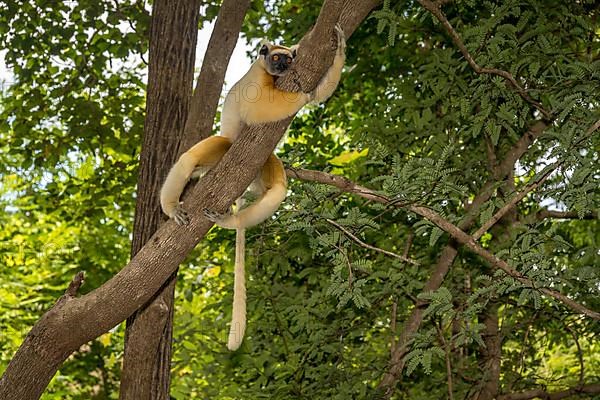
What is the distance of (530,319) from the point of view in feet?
21.5

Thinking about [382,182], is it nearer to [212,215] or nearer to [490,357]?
[490,357]

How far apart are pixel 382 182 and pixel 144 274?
2.63m

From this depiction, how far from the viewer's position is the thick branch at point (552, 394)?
6172mm

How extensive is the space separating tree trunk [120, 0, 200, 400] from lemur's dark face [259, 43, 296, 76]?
4.52 ft

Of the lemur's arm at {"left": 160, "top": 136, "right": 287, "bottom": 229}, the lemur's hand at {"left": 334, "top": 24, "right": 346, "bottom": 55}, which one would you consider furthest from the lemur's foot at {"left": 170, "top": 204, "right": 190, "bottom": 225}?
the lemur's hand at {"left": 334, "top": 24, "right": 346, "bottom": 55}

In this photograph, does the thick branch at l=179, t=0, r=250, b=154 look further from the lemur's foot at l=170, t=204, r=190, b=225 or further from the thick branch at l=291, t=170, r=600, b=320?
the lemur's foot at l=170, t=204, r=190, b=225

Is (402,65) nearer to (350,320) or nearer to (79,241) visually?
(350,320)

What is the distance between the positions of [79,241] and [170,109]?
5413mm

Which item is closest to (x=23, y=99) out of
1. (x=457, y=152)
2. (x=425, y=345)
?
(x=457, y=152)

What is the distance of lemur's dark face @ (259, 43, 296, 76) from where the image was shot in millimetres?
4113

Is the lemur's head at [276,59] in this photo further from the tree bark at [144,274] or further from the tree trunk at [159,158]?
the tree trunk at [159,158]

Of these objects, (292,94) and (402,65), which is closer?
(292,94)

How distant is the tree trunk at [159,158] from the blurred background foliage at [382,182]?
2.81 ft

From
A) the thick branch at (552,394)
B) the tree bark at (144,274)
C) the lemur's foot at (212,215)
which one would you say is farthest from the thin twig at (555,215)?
the lemur's foot at (212,215)
